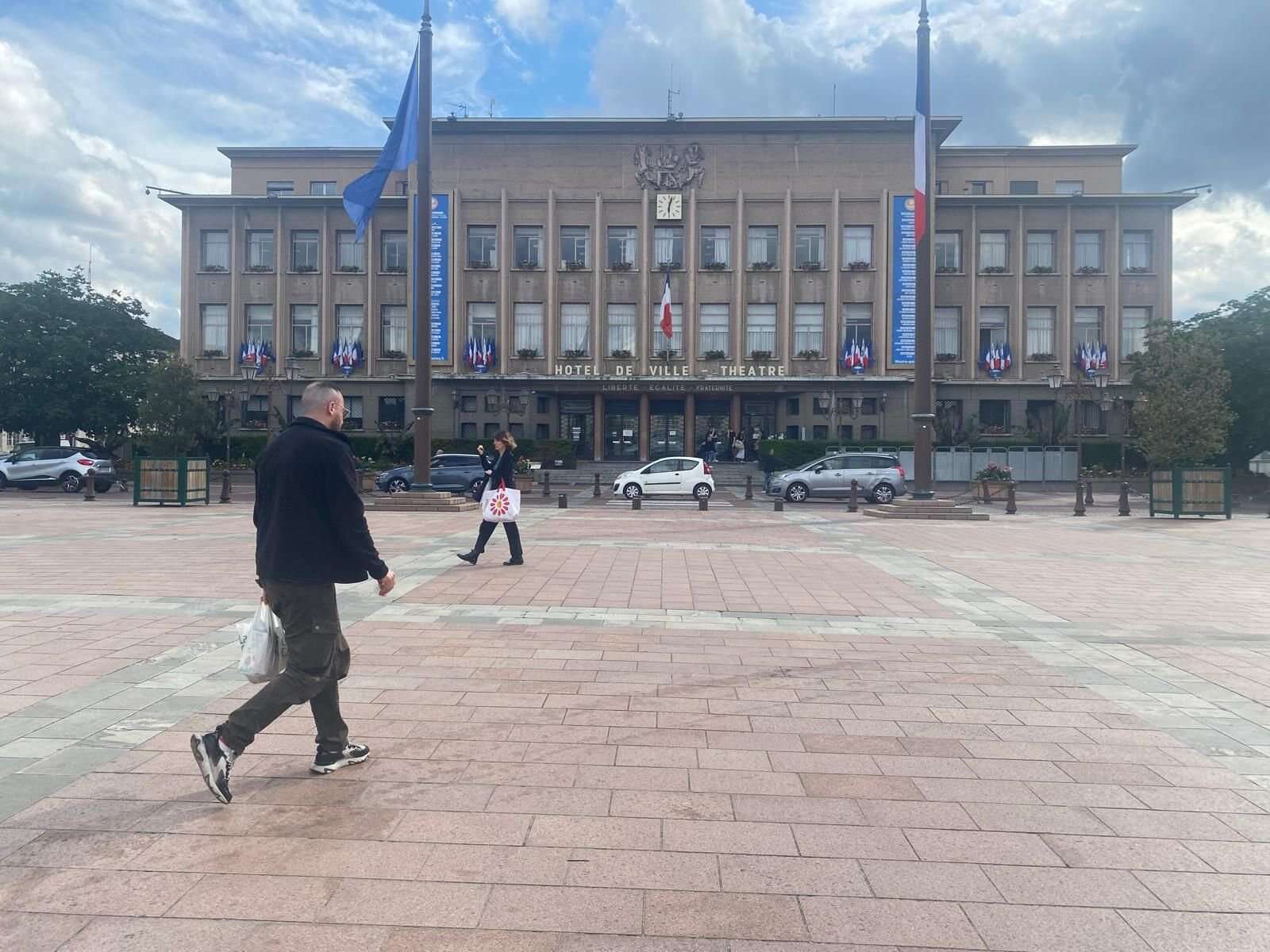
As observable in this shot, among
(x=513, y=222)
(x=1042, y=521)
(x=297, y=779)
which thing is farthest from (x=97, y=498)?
(x=297, y=779)

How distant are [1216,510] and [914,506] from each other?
7.56m

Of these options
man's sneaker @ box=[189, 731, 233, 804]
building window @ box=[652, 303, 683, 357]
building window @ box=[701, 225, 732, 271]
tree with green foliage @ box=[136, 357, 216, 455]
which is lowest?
man's sneaker @ box=[189, 731, 233, 804]

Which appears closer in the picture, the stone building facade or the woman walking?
the woman walking

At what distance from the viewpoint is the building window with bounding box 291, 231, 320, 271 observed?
45719 mm

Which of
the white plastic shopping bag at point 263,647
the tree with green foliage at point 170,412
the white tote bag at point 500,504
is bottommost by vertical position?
the white plastic shopping bag at point 263,647

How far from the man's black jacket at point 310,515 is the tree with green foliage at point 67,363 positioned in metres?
39.1

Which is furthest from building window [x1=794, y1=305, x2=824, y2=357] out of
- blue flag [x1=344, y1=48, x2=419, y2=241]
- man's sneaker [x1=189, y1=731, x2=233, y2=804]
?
man's sneaker [x1=189, y1=731, x2=233, y2=804]

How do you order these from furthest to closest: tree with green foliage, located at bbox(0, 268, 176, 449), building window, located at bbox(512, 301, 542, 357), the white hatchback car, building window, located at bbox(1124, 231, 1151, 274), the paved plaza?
building window, located at bbox(1124, 231, 1151, 274), building window, located at bbox(512, 301, 542, 357), tree with green foliage, located at bbox(0, 268, 176, 449), the white hatchback car, the paved plaza

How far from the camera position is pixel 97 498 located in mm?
30062

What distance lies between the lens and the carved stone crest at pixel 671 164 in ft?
142

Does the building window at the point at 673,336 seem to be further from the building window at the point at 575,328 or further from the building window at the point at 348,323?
the building window at the point at 348,323

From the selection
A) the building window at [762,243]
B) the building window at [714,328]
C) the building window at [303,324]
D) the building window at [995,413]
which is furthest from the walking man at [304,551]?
the building window at [303,324]

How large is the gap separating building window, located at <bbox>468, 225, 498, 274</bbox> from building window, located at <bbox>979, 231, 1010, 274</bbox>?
76.5ft

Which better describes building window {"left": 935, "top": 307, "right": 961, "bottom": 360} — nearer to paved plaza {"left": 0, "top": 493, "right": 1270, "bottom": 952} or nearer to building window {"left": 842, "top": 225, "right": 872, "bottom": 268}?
building window {"left": 842, "top": 225, "right": 872, "bottom": 268}
